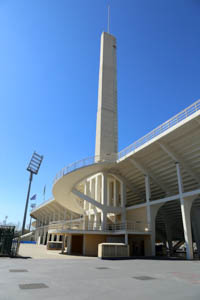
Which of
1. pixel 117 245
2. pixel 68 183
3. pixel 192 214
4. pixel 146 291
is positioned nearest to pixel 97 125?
pixel 68 183

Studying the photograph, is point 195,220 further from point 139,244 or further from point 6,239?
point 6,239

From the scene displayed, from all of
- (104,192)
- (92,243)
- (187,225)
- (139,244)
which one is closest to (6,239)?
(92,243)

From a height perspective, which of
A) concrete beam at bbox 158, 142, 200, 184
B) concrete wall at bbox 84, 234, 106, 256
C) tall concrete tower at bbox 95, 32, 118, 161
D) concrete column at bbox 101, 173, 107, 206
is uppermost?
tall concrete tower at bbox 95, 32, 118, 161

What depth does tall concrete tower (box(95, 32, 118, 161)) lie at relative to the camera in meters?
36.1

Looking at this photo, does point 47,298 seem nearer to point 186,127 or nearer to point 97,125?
point 186,127

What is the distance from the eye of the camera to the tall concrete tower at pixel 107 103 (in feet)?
118

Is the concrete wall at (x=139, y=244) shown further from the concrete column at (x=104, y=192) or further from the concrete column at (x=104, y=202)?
the concrete column at (x=104, y=192)

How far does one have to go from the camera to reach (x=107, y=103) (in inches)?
1555

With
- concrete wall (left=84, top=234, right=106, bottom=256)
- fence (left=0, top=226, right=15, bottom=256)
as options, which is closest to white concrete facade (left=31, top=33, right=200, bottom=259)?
concrete wall (left=84, top=234, right=106, bottom=256)

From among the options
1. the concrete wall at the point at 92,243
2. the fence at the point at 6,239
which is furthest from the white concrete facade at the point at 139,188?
the fence at the point at 6,239

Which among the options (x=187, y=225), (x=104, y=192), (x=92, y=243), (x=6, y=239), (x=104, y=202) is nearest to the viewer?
(x=6, y=239)

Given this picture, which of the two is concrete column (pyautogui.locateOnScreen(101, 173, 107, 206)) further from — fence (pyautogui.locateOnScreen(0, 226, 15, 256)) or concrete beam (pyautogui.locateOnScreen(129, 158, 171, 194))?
fence (pyautogui.locateOnScreen(0, 226, 15, 256))

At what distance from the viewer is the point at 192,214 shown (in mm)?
26047

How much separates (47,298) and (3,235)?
12.9 metres
